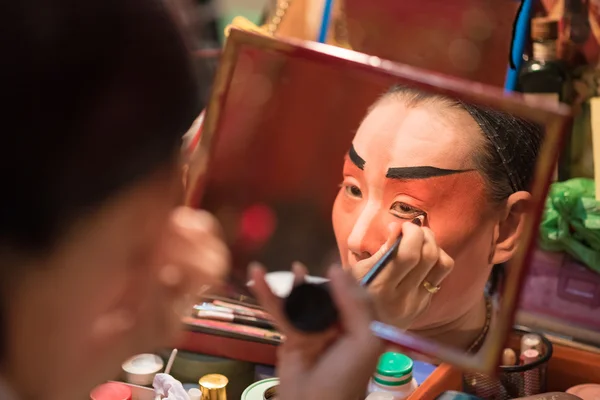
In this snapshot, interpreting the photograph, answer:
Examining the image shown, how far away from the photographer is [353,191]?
658 mm

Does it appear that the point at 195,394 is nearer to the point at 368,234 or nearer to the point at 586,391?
the point at 368,234

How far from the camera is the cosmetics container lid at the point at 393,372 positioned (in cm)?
70

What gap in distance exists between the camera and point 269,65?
0.66 meters

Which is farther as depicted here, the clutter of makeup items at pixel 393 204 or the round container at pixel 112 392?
the round container at pixel 112 392

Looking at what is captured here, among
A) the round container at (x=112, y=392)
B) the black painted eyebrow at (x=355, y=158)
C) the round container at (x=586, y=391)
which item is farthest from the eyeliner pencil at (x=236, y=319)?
the round container at (x=586, y=391)

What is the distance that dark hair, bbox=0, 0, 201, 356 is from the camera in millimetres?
302

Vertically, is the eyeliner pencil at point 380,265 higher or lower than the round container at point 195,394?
higher

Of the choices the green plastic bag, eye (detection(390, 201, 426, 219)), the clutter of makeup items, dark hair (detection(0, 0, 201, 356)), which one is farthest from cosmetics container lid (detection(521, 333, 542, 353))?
dark hair (detection(0, 0, 201, 356))

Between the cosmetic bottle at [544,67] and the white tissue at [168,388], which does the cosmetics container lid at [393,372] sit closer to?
the white tissue at [168,388]

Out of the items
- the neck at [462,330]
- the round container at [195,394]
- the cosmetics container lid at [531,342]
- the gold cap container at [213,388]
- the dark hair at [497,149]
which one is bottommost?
the round container at [195,394]

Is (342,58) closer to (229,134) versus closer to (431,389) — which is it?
(229,134)

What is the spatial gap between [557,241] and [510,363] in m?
0.18

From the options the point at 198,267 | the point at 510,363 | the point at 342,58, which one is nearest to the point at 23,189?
the point at 198,267

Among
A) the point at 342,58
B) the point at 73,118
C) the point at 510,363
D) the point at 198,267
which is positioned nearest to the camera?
the point at 73,118
